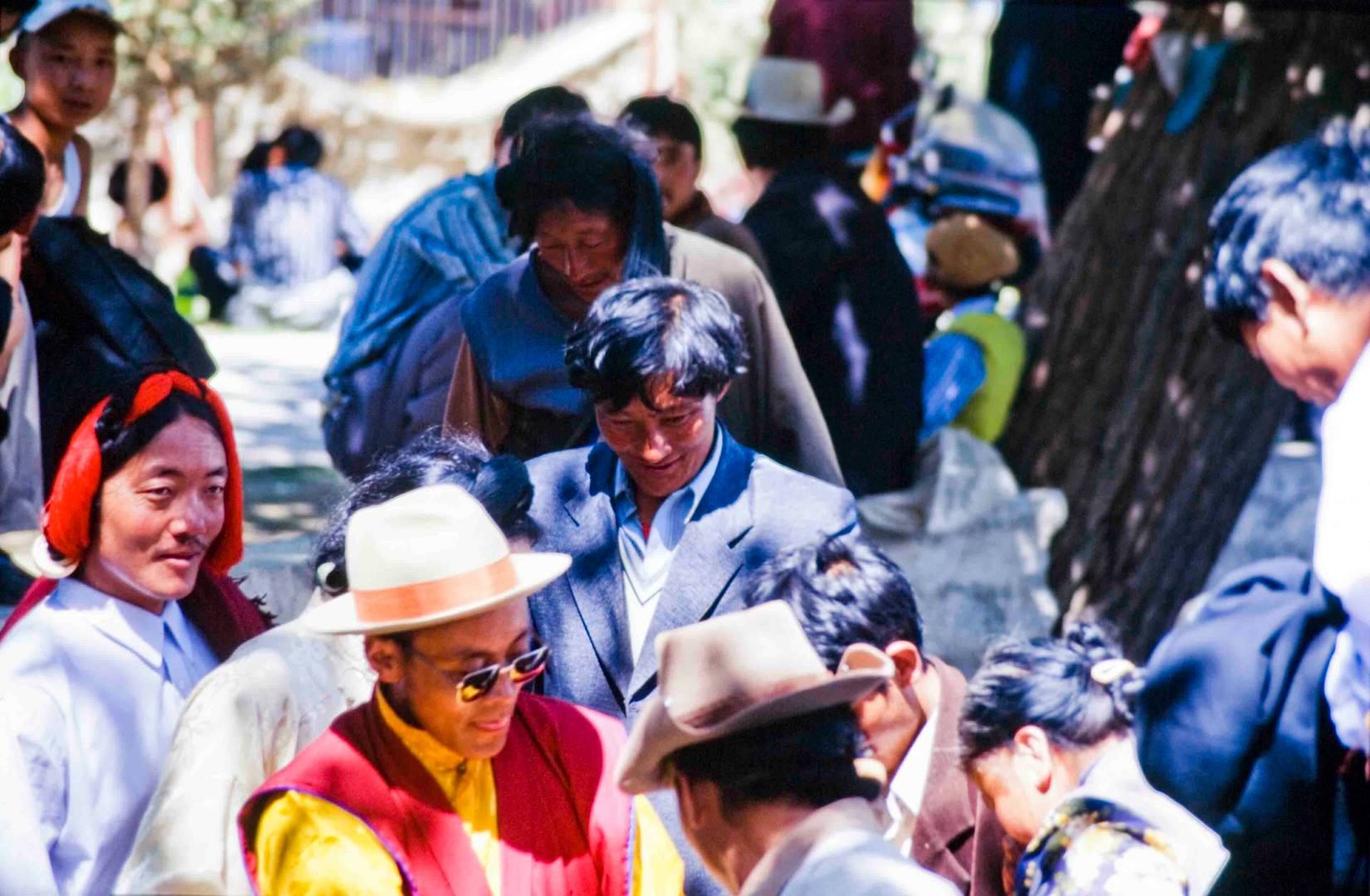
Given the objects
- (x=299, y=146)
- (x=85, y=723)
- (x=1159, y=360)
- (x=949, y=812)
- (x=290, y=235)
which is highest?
(x=85, y=723)

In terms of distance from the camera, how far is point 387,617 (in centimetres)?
264

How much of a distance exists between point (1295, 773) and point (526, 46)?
20.0 metres

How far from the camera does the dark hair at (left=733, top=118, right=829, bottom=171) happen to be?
18.3 feet

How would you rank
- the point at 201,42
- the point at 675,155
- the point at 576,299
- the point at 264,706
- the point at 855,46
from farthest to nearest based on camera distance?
the point at 201,42, the point at 855,46, the point at 675,155, the point at 576,299, the point at 264,706

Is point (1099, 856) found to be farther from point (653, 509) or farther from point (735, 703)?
point (653, 509)

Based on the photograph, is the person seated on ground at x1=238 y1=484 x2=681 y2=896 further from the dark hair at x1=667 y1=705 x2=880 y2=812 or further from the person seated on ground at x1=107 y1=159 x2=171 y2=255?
the person seated on ground at x1=107 y1=159 x2=171 y2=255

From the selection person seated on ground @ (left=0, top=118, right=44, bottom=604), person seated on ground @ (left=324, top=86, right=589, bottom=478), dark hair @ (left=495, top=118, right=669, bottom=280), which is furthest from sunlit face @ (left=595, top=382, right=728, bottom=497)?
person seated on ground @ (left=0, top=118, right=44, bottom=604)

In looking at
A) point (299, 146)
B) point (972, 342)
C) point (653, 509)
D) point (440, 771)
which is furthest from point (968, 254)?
point (299, 146)

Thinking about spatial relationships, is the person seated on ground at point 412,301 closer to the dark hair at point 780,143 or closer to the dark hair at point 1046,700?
the dark hair at point 780,143

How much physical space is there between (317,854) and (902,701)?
44.3 inches

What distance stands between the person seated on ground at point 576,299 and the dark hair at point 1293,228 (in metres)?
1.20

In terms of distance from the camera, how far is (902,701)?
324 centimetres

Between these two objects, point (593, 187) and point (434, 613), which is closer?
point (434, 613)

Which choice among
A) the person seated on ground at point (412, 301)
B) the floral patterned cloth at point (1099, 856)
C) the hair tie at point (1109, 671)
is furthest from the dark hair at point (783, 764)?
the person seated on ground at point (412, 301)
